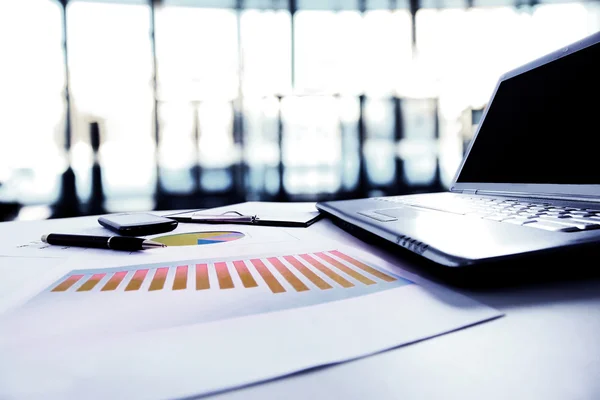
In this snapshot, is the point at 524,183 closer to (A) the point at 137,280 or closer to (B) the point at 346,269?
(B) the point at 346,269

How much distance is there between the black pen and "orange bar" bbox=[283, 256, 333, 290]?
6.5 inches

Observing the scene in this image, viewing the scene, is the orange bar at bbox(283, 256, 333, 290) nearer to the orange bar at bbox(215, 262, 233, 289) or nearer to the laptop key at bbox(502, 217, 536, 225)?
the orange bar at bbox(215, 262, 233, 289)

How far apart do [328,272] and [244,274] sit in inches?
2.8

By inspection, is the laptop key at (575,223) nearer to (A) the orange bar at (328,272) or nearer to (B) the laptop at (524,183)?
(B) the laptop at (524,183)

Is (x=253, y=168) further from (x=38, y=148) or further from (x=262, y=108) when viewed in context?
(x=38, y=148)

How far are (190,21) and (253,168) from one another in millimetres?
1543

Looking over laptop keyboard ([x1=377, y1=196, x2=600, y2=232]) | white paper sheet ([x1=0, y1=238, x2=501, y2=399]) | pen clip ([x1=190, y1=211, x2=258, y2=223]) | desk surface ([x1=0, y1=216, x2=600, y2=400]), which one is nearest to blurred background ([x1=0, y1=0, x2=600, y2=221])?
pen clip ([x1=190, y1=211, x2=258, y2=223])

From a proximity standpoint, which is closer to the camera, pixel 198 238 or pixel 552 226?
pixel 552 226

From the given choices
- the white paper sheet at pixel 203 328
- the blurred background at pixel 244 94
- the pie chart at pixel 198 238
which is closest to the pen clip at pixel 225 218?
the pie chart at pixel 198 238

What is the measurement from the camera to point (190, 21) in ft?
11.8

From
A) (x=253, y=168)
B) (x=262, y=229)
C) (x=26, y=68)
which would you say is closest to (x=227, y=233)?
(x=262, y=229)

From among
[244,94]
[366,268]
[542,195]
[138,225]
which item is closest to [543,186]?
[542,195]

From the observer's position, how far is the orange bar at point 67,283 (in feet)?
0.90

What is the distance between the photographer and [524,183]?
1.75 ft
